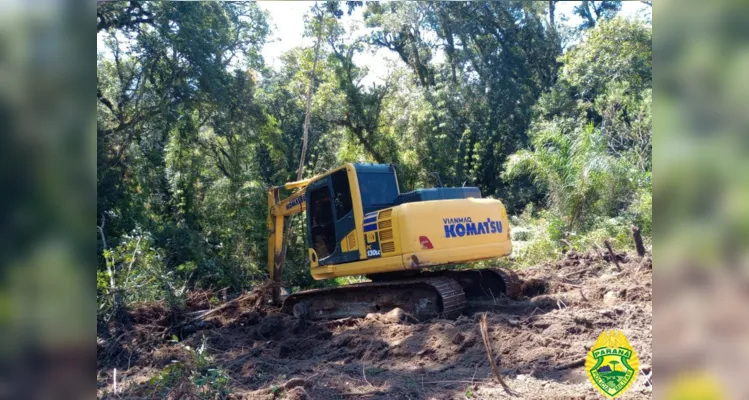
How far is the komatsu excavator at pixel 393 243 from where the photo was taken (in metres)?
8.65

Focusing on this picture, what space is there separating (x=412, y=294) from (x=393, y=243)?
106 centimetres

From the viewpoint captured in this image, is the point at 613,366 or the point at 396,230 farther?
the point at 396,230

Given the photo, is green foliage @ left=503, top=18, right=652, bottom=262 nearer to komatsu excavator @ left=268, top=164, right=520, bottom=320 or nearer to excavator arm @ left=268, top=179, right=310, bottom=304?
komatsu excavator @ left=268, top=164, right=520, bottom=320

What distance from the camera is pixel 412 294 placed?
927 centimetres

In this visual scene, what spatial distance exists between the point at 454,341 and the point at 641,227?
8.19 meters

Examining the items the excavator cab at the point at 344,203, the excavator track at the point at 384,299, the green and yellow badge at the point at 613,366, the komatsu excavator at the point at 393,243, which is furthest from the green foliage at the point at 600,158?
the green and yellow badge at the point at 613,366

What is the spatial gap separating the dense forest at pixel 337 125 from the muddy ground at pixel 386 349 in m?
1.19

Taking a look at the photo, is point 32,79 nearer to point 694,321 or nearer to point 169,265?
point 694,321

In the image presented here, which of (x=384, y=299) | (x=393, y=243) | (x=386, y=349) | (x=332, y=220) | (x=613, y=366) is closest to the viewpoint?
(x=613, y=366)

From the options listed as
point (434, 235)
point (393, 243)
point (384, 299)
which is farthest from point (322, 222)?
point (434, 235)

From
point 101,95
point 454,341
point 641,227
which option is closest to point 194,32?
point 101,95

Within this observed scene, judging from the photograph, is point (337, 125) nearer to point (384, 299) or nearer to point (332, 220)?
point (332, 220)

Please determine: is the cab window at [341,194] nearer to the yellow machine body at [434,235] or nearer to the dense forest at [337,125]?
the yellow machine body at [434,235]

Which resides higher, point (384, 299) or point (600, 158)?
point (600, 158)
